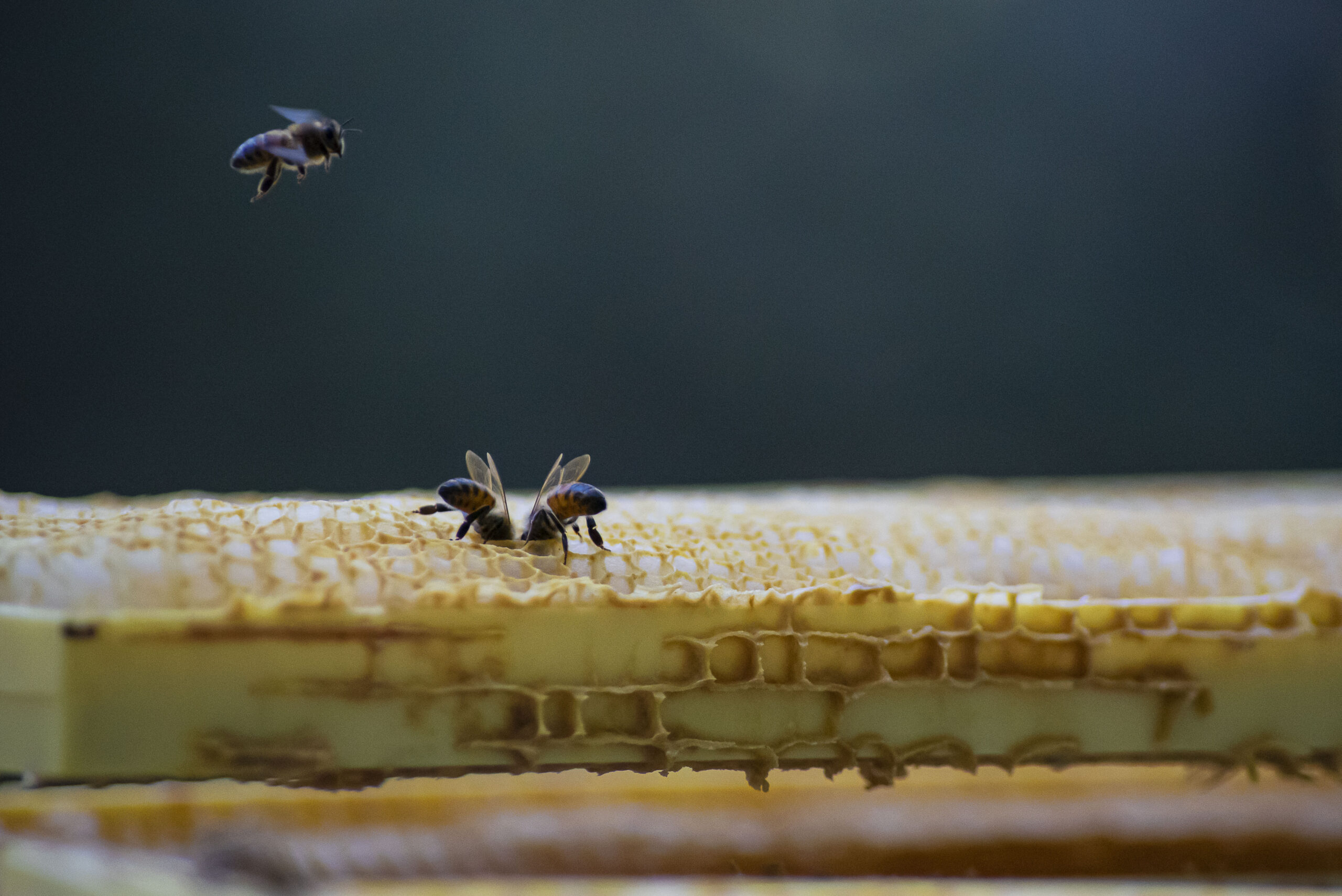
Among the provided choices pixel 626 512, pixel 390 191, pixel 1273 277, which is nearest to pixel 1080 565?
pixel 626 512

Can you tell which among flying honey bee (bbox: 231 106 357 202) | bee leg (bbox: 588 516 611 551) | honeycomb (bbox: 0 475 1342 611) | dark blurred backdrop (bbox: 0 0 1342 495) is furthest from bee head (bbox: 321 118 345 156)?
dark blurred backdrop (bbox: 0 0 1342 495)

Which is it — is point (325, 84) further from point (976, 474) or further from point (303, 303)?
point (976, 474)

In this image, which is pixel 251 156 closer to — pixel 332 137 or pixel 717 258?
pixel 332 137

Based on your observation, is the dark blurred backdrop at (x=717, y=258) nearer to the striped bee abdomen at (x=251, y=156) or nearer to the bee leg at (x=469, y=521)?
the striped bee abdomen at (x=251, y=156)

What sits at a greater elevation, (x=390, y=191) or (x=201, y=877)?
(x=390, y=191)

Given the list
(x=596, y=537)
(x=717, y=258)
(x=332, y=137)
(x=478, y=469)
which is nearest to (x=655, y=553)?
(x=596, y=537)

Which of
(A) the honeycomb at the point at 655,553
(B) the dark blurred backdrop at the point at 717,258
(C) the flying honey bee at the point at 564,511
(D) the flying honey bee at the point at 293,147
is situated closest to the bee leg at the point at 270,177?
(D) the flying honey bee at the point at 293,147

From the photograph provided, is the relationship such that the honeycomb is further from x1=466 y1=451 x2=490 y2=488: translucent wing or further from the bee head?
the bee head
